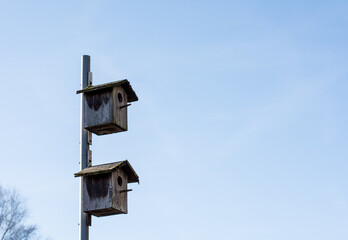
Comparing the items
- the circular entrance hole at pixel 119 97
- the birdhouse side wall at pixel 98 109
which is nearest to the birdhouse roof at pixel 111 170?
the birdhouse side wall at pixel 98 109

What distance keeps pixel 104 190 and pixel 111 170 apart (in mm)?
308

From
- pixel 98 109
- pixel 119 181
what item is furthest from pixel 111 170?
pixel 98 109

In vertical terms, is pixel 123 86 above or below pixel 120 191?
above

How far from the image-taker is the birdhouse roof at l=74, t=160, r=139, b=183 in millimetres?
8070

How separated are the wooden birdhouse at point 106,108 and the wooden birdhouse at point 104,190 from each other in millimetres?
554

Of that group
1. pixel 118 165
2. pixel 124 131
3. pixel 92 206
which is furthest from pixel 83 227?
pixel 124 131

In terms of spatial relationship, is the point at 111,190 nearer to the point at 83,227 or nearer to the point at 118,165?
the point at 118,165

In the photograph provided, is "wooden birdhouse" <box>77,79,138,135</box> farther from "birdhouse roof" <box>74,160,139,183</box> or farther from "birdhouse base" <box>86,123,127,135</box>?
"birdhouse roof" <box>74,160,139,183</box>

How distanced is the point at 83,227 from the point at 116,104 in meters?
2.18

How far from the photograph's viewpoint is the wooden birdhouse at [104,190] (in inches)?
326

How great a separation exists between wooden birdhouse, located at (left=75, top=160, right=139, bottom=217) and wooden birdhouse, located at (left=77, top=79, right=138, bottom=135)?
554 millimetres

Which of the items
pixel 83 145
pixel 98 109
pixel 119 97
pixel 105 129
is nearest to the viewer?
pixel 83 145

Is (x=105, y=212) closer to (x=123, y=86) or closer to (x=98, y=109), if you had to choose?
(x=98, y=109)

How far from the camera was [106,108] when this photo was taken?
8.88 meters
